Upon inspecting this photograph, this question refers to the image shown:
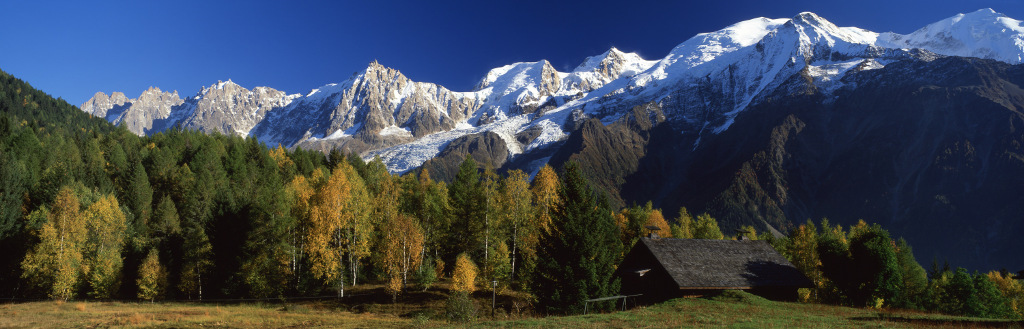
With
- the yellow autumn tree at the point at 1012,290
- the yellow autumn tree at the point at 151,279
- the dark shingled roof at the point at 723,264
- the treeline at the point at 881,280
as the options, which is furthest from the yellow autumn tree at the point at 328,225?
the yellow autumn tree at the point at 1012,290

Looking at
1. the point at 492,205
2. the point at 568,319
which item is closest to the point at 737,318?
the point at 568,319

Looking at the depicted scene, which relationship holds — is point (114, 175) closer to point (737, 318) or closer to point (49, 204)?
point (49, 204)

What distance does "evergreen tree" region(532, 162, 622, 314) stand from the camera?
30.0m

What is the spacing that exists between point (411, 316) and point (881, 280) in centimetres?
3834

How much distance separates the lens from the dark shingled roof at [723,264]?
3625cm

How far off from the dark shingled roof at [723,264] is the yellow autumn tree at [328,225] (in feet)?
81.1

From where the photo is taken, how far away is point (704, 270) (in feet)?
122

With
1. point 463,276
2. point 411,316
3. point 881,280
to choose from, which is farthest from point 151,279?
point 881,280

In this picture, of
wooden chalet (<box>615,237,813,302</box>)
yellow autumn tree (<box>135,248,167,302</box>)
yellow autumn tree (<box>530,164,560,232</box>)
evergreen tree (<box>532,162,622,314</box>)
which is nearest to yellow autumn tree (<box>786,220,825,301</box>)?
wooden chalet (<box>615,237,813,302</box>)

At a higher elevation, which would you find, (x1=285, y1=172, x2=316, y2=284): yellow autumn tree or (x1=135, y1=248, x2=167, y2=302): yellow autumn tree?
(x1=285, y1=172, x2=316, y2=284): yellow autumn tree

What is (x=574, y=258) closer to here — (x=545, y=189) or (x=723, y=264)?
(x=545, y=189)

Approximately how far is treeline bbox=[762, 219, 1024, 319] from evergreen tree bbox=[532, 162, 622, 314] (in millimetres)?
21846

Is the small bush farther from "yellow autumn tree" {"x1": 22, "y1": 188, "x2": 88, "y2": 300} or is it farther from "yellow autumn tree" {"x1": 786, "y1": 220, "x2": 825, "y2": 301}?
"yellow autumn tree" {"x1": 786, "y1": 220, "x2": 825, "y2": 301}

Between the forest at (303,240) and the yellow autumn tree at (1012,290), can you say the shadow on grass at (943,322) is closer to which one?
the forest at (303,240)
